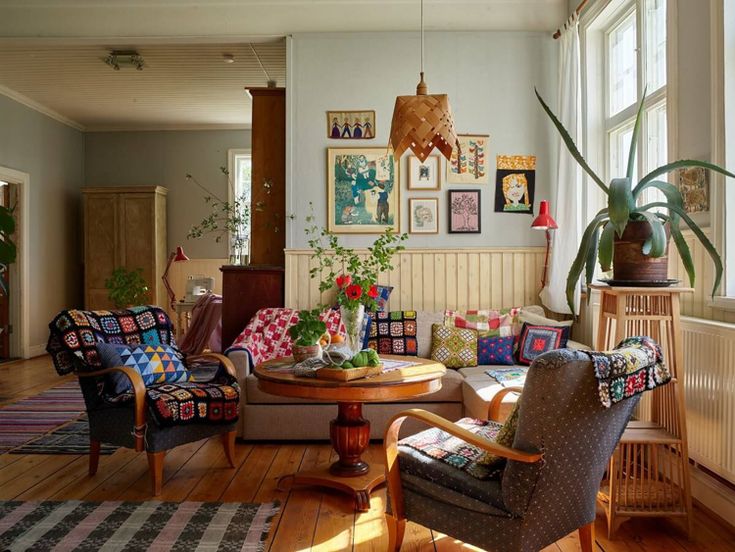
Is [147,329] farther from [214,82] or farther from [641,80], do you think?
[214,82]

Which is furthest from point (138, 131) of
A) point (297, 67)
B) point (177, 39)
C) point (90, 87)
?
point (297, 67)

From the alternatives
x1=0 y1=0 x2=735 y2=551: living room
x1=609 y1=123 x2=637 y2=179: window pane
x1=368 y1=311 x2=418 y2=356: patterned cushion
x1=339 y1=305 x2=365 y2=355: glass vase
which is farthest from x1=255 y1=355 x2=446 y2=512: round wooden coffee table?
x1=609 y1=123 x2=637 y2=179: window pane

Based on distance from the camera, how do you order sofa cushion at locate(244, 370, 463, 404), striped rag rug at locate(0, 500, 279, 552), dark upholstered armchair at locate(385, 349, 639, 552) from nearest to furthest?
dark upholstered armchair at locate(385, 349, 639, 552) → striped rag rug at locate(0, 500, 279, 552) → sofa cushion at locate(244, 370, 463, 404)

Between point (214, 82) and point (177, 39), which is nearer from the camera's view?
point (177, 39)

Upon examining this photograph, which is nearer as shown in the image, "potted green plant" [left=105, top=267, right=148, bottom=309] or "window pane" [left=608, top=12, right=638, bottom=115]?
"window pane" [left=608, top=12, right=638, bottom=115]

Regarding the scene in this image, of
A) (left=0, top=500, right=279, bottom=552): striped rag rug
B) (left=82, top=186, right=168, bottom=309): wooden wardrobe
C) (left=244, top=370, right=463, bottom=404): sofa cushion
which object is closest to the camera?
(left=0, top=500, right=279, bottom=552): striped rag rug

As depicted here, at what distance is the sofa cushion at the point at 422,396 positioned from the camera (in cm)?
408

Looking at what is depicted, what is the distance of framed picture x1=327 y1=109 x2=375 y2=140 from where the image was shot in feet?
17.1

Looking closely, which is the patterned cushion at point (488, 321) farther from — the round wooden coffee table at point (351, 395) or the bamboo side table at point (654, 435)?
the bamboo side table at point (654, 435)

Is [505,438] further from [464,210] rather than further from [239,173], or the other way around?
[239,173]

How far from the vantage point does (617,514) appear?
2.74 metres

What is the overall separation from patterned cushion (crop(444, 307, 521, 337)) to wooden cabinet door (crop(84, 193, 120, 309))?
560 cm

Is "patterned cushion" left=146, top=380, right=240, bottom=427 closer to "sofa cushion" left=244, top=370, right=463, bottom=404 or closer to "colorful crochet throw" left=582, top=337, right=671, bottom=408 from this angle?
"sofa cushion" left=244, top=370, right=463, bottom=404

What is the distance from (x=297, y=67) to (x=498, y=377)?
117 inches
